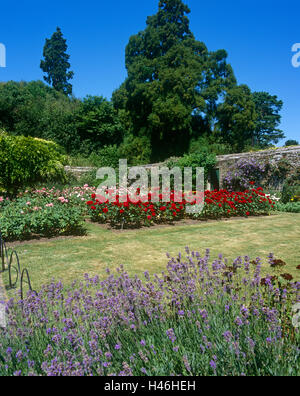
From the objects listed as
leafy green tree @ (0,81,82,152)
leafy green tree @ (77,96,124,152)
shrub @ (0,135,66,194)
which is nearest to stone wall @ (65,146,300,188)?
shrub @ (0,135,66,194)

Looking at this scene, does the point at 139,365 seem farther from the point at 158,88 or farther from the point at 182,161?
the point at 158,88

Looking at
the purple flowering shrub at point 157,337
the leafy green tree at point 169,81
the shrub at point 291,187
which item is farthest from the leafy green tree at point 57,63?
the purple flowering shrub at point 157,337

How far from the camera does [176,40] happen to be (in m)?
23.4

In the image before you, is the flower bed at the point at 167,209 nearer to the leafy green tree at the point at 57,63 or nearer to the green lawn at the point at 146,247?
the green lawn at the point at 146,247

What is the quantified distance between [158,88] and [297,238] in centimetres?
1845

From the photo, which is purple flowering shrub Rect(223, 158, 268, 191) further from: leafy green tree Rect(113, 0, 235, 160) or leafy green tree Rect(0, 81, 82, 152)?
leafy green tree Rect(0, 81, 82, 152)

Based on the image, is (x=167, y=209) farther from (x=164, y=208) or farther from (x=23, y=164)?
(x=23, y=164)

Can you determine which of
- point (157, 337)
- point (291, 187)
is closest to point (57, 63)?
point (291, 187)

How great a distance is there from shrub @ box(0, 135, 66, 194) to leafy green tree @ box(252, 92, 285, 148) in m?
→ 36.8

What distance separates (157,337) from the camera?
6.00 ft

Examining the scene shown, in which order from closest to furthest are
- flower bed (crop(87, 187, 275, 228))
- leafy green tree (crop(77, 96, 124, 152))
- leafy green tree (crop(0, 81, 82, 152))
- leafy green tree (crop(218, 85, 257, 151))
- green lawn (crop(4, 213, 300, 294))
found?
green lawn (crop(4, 213, 300, 294)) → flower bed (crop(87, 187, 275, 228)) → leafy green tree (crop(0, 81, 82, 152)) → leafy green tree (crop(77, 96, 124, 152)) → leafy green tree (crop(218, 85, 257, 151))

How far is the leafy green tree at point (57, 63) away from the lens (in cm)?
4306

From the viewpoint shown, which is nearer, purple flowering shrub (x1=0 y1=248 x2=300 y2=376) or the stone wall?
purple flowering shrub (x1=0 y1=248 x2=300 y2=376)

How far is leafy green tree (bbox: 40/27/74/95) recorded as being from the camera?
141 ft
